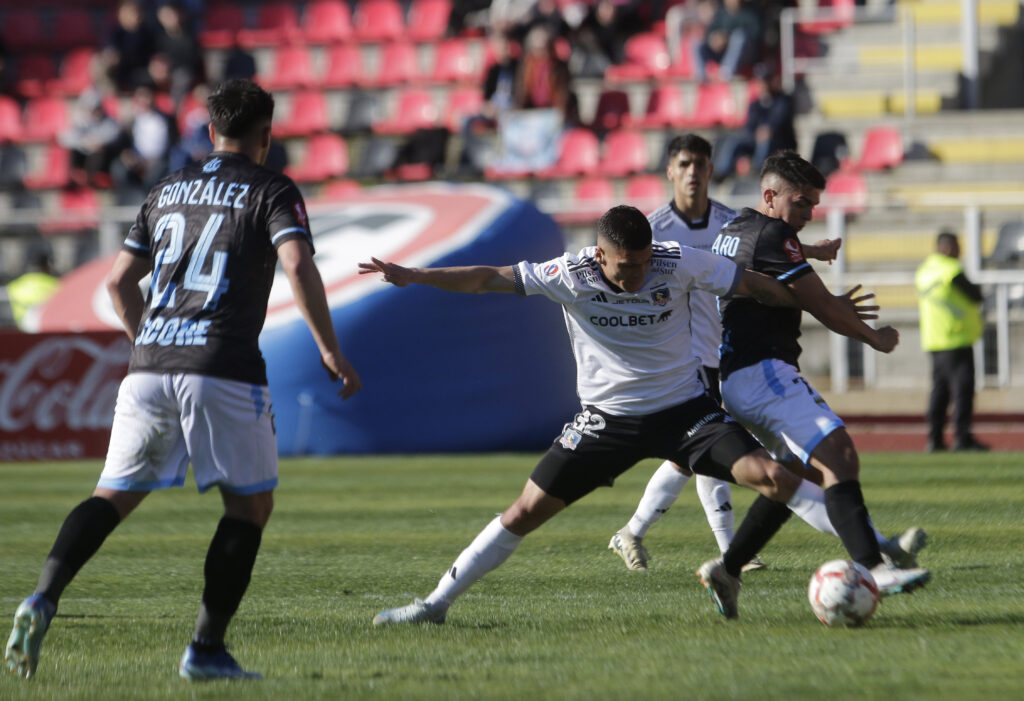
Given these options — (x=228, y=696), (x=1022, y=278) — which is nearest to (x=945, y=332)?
(x=1022, y=278)

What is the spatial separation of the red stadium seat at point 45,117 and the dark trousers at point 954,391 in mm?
15789

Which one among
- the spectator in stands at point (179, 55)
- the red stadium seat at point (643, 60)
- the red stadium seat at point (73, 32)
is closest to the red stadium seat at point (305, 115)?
the spectator in stands at point (179, 55)

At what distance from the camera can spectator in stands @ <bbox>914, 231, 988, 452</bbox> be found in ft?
50.6

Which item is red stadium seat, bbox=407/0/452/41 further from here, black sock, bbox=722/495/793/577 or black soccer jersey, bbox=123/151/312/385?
black soccer jersey, bbox=123/151/312/385

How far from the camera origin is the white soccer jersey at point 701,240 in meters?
8.36

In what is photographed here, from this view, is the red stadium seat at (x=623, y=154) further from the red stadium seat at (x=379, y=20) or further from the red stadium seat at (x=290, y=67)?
the red stadium seat at (x=290, y=67)

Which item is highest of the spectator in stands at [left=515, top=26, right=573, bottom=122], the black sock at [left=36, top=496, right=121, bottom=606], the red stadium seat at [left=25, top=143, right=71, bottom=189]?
the spectator in stands at [left=515, top=26, right=573, bottom=122]

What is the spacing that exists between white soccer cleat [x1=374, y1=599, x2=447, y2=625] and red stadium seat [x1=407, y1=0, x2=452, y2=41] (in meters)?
20.5

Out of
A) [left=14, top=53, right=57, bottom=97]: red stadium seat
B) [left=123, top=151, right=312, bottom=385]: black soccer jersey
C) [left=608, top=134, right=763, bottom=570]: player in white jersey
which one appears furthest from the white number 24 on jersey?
[left=14, top=53, right=57, bottom=97]: red stadium seat

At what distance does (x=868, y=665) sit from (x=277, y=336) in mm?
10860

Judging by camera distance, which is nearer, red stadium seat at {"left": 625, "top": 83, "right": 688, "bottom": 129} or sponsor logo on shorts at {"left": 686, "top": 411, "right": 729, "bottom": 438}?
sponsor logo on shorts at {"left": 686, "top": 411, "right": 729, "bottom": 438}

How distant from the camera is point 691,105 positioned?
22312 mm

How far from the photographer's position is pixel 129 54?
2467 centimetres

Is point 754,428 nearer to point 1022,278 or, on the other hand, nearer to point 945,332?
point 945,332
